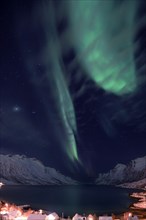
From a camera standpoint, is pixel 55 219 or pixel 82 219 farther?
pixel 82 219

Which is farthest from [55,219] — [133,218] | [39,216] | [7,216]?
[133,218]

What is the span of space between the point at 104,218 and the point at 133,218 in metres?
6.22

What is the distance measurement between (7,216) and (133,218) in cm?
2563

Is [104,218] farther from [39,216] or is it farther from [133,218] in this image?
[39,216]

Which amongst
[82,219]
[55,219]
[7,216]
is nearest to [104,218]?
[82,219]

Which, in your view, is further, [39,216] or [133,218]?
[133,218]

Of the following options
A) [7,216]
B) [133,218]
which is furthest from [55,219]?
[133,218]

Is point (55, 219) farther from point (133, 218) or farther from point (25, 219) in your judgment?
point (133, 218)

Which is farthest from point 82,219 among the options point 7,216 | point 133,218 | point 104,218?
point 7,216

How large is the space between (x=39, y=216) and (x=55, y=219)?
558 centimetres

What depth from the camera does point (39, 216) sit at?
59.2m

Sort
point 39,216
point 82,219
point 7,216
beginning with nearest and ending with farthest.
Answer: point 39,216 < point 7,216 < point 82,219

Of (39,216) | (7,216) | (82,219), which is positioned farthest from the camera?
(82,219)

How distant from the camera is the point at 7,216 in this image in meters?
63.5
